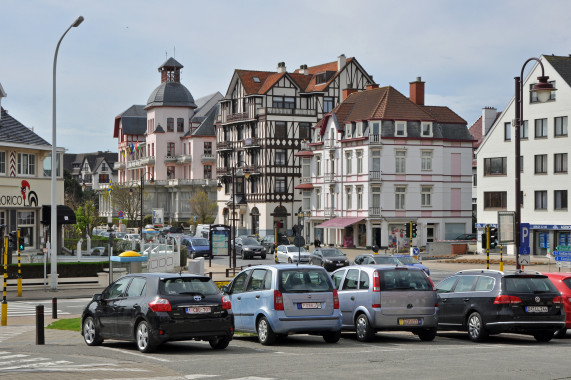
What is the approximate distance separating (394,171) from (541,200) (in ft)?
46.5

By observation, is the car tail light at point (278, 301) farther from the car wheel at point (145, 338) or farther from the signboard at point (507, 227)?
the signboard at point (507, 227)

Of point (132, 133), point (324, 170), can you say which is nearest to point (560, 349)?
point (324, 170)

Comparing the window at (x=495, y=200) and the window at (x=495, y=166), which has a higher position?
the window at (x=495, y=166)

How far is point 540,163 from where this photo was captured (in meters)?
65.1

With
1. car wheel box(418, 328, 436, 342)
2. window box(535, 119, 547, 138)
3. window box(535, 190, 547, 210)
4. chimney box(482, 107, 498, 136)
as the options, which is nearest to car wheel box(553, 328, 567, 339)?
car wheel box(418, 328, 436, 342)

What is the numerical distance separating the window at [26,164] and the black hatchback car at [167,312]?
37.1 meters

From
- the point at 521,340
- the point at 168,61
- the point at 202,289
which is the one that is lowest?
the point at 521,340

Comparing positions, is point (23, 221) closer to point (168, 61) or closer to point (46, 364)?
point (46, 364)

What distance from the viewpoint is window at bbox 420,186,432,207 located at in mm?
76875

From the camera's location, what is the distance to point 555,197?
64000 millimetres

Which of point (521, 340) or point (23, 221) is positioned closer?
point (521, 340)

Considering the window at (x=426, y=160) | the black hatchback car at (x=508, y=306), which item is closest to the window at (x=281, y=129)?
the window at (x=426, y=160)

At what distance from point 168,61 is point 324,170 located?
47.2m

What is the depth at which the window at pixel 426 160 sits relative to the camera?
252 ft
